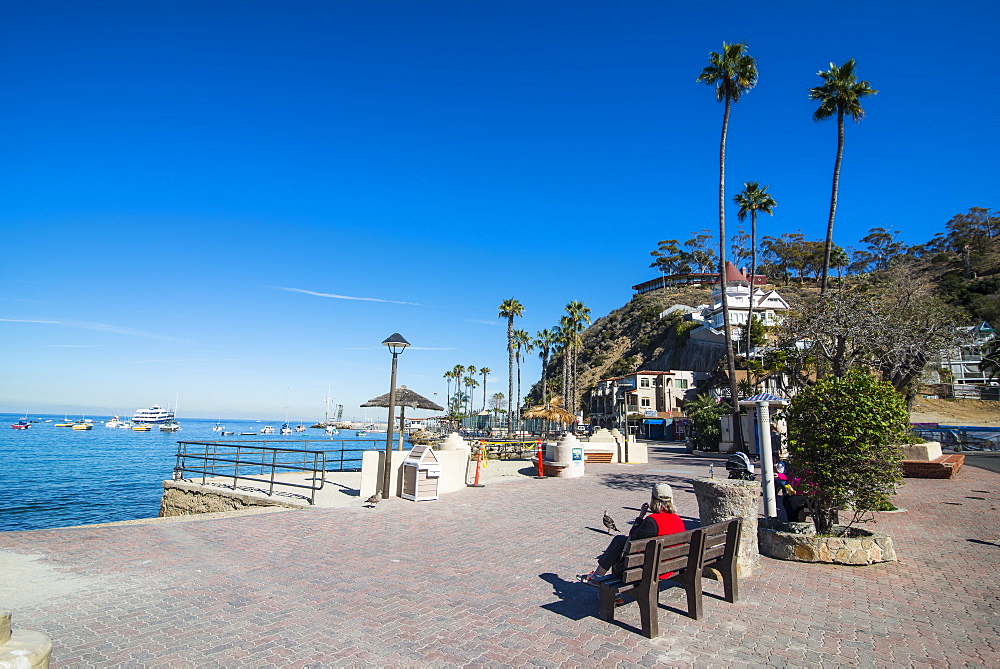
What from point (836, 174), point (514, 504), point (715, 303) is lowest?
point (514, 504)

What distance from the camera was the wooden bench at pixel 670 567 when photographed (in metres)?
4.37

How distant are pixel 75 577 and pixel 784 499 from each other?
30.3 ft

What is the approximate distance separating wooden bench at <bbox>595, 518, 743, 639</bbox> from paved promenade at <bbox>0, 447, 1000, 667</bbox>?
169 mm

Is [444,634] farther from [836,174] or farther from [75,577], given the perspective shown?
[836,174]

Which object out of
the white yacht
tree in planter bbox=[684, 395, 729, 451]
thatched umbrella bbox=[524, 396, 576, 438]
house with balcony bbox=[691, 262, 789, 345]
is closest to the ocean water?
thatched umbrella bbox=[524, 396, 576, 438]

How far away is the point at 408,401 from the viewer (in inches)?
537

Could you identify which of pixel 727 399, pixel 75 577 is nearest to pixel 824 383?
pixel 75 577

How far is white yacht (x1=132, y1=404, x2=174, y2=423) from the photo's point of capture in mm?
162125

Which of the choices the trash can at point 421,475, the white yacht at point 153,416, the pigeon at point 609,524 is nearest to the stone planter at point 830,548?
the pigeon at point 609,524

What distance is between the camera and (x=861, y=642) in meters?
4.29

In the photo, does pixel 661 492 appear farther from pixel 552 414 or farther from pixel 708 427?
pixel 708 427

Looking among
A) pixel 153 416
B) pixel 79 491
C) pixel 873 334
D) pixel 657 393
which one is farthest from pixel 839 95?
pixel 153 416

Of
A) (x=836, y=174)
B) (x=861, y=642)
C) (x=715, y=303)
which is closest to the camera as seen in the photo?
(x=861, y=642)

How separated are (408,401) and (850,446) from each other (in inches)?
386
